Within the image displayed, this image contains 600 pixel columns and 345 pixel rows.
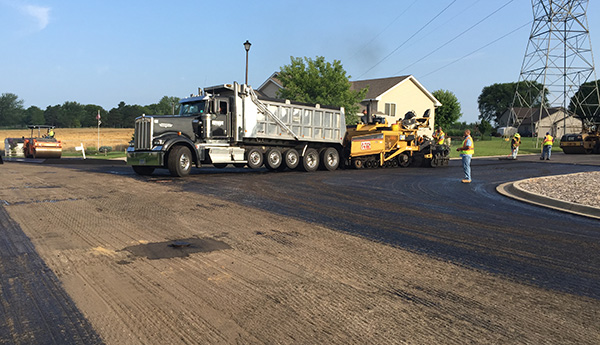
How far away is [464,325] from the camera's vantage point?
3.45m

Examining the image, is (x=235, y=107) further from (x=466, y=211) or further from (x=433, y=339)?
(x=433, y=339)

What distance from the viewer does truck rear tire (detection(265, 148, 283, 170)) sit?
1836 cm

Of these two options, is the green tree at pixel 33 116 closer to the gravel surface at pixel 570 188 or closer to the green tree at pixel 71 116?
the green tree at pixel 71 116

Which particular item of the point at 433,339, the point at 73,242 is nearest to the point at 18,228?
the point at 73,242

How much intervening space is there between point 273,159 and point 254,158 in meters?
0.96

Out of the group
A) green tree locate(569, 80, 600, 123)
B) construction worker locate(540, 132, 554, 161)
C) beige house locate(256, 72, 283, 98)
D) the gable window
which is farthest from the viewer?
green tree locate(569, 80, 600, 123)

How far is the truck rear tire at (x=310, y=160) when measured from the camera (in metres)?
19.5

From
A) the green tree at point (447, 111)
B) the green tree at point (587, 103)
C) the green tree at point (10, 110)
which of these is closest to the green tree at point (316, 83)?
the green tree at point (447, 111)

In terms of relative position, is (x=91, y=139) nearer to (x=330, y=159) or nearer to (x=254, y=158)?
(x=330, y=159)

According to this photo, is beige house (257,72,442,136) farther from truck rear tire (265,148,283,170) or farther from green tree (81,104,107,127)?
green tree (81,104,107,127)

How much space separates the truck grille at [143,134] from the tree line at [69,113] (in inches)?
3548

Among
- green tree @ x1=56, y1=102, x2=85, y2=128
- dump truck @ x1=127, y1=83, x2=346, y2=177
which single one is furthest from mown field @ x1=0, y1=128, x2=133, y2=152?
green tree @ x1=56, y1=102, x2=85, y2=128

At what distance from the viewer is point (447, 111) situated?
2470 inches

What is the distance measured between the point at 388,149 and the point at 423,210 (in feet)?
43.9
